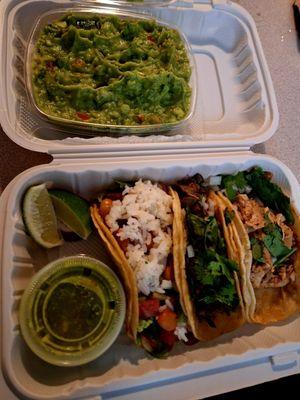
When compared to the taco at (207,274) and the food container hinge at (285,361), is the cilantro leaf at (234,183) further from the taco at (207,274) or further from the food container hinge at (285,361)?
the food container hinge at (285,361)

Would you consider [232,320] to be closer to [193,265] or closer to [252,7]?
[193,265]

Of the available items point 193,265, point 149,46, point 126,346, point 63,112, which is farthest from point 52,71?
point 126,346

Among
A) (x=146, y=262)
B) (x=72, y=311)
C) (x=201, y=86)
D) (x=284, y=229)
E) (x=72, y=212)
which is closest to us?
(x=72, y=311)

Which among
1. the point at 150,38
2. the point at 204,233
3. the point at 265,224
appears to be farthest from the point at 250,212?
the point at 150,38

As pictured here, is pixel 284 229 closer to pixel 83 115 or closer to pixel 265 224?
pixel 265 224

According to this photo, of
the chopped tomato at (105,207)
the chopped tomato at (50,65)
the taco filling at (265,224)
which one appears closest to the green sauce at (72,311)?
the chopped tomato at (105,207)
